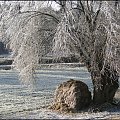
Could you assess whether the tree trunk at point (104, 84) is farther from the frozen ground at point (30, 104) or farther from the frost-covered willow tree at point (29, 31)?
the frost-covered willow tree at point (29, 31)

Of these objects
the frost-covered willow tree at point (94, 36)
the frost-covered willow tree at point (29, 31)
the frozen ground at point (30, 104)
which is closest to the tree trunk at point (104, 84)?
the frost-covered willow tree at point (94, 36)

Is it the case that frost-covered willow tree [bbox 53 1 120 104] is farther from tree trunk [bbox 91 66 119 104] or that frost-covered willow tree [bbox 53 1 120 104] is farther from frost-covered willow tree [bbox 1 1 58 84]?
frost-covered willow tree [bbox 1 1 58 84]

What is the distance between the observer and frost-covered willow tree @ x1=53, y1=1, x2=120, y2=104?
13961mm

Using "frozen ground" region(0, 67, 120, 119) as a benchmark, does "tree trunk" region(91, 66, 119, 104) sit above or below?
above

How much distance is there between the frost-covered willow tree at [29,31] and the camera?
1598cm

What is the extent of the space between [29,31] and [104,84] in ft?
13.5

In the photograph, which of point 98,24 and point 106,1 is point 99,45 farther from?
point 106,1

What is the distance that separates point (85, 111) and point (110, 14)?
448 centimetres

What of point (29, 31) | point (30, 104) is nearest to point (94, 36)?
point (29, 31)

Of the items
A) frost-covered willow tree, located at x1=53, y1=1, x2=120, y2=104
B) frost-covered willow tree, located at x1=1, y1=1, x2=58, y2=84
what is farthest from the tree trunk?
frost-covered willow tree, located at x1=1, y1=1, x2=58, y2=84

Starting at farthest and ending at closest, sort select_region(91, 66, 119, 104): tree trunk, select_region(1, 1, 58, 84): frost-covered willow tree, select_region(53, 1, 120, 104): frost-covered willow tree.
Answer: select_region(1, 1, 58, 84): frost-covered willow tree < select_region(91, 66, 119, 104): tree trunk < select_region(53, 1, 120, 104): frost-covered willow tree

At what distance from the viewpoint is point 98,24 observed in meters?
14.5

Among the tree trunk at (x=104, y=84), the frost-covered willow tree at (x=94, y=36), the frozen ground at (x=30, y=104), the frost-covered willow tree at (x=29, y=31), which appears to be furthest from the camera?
the frost-covered willow tree at (x=29, y=31)

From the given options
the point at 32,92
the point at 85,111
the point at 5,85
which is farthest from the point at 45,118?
the point at 5,85
